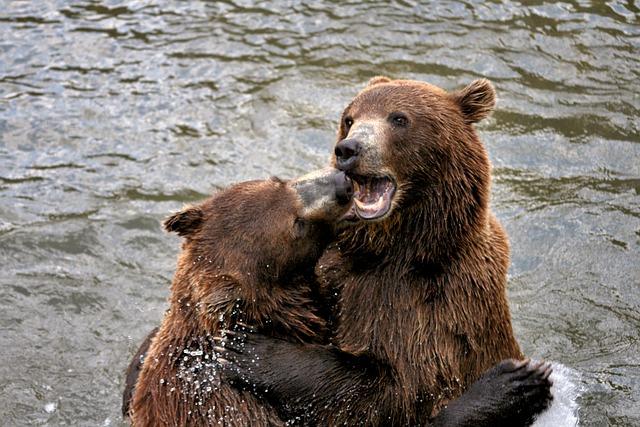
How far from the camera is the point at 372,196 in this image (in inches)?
287

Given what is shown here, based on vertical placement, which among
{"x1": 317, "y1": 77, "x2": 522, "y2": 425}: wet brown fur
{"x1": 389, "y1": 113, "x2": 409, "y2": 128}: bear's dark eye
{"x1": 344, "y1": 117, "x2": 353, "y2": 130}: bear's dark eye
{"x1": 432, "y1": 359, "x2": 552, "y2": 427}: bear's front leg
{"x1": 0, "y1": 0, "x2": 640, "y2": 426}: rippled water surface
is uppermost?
{"x1": 389, "y1": 113, "x2": 409, "y2": 128}: bear's dark eye

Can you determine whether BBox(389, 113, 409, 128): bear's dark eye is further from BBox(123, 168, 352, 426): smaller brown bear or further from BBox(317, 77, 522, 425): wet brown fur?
BBox(123, 168, 352, 426): smaller brown bear

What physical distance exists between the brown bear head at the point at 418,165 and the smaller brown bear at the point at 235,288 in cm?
27

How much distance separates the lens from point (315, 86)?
1308 cm

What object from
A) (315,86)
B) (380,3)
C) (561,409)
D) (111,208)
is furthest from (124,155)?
(561,409)

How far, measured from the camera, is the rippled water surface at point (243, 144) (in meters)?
9.58

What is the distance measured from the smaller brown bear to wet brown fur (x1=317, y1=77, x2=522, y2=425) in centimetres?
33

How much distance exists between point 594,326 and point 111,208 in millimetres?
4994

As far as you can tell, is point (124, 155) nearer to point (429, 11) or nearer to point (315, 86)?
point (315, 86)

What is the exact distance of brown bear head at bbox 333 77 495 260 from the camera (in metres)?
7.13

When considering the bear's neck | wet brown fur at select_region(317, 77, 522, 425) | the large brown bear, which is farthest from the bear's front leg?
the bear's neck

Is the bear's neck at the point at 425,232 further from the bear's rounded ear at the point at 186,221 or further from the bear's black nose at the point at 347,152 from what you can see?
the bear's rounded ear at the point at 186,221

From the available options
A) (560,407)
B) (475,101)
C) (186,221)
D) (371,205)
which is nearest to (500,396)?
(560,407)

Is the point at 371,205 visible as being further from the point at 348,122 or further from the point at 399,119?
the point at 348,122
